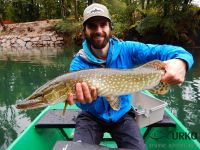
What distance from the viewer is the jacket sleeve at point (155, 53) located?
3.03 m

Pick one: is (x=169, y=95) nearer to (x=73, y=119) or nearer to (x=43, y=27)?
(x=73, y=119)

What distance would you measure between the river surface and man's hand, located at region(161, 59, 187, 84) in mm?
3481

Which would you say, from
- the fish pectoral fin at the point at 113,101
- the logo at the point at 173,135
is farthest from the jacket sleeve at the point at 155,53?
the logo at the point at 173,135

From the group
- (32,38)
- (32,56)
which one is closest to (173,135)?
(32,56)

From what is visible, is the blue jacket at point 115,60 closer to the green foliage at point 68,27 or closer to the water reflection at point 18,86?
the water reflection at point 18,86

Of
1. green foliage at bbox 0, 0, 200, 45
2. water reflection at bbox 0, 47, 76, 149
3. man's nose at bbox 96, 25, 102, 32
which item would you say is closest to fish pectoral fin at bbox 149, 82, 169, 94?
man's nose at bbox 96, 25, 102, 32

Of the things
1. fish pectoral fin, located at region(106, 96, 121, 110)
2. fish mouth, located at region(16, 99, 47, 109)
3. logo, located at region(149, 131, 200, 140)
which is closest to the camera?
fish mouth, located at region(16, 99, 47, 109)

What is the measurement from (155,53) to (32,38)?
24.9 m

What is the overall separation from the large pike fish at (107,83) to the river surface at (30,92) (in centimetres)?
315

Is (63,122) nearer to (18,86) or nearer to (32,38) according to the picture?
(18,86)

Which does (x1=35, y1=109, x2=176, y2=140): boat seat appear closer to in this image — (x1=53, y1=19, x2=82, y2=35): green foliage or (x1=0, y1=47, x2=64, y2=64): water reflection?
(x1=0, y1=47, x2=64, y2=64): water reflection

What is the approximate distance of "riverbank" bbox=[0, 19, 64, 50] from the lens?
26906 mm

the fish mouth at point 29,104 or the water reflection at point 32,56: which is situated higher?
the fish mouth at point 29,104

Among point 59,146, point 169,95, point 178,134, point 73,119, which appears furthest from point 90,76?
point 169,95
